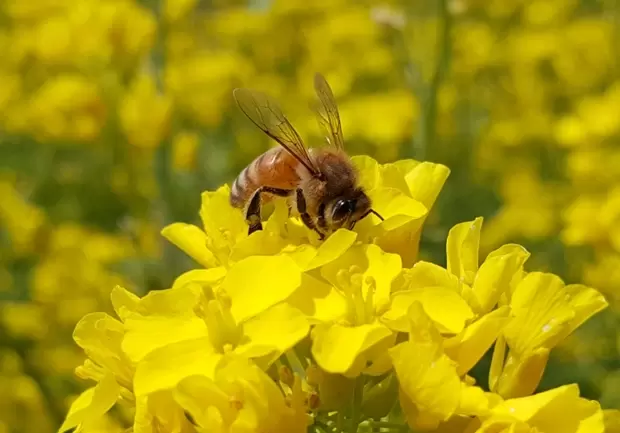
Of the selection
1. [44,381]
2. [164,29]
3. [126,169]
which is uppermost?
[164,29]

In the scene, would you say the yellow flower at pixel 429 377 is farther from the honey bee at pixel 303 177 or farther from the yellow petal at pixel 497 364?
the honey bee at pixel 303 177

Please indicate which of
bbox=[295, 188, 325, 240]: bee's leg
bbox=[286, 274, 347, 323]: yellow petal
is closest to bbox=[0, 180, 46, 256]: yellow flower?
bbox=[295, 188, 325, 240]: bee's leg

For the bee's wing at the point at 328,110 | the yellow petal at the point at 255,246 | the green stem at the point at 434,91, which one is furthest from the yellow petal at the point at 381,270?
the green stem at the point at 434,91

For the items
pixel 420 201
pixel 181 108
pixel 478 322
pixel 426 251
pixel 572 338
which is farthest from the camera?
pixel 181 108

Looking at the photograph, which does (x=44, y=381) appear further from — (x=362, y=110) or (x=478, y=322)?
(x=478, y=322)

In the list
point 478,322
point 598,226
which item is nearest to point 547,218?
point 598,226

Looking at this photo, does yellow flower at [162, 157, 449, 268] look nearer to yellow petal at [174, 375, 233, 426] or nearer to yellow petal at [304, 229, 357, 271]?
yellow petal at [304, 229, 357, 271]
